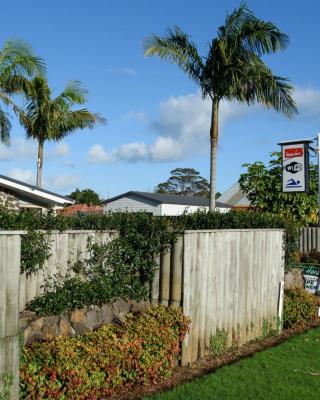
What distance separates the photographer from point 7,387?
15.1 feet

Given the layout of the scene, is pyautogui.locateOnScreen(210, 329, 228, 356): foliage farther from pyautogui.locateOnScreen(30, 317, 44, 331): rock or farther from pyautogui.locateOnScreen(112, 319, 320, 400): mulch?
pyautogui.locateOnScreen(30, 317, 44, 331): rock

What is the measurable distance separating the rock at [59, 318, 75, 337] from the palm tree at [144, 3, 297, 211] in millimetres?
11247

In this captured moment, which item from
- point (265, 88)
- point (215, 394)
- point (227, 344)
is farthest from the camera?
point (265, 88)

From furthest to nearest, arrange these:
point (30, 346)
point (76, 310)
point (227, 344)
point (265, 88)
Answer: point (265, 88) → point (227, 344) → point (76, 310) → point (30, 346)

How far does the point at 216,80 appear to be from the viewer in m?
17.1

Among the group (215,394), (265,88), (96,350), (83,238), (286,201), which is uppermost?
(265,88)

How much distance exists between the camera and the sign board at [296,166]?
14.2 meters

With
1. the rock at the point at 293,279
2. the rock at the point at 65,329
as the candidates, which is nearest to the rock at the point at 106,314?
the rock at the point at 65,329

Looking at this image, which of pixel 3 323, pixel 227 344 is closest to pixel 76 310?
pixel 3 323

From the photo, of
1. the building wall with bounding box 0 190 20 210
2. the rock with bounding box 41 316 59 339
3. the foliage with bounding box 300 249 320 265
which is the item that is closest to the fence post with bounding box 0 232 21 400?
the rock with bounding box 41 316 59 339

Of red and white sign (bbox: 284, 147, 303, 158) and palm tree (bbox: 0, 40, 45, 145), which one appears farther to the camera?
palm tree (bbox: 0, 40, 45, 145)

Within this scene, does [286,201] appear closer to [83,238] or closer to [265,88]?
[265,88]

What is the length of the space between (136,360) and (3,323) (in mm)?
1609

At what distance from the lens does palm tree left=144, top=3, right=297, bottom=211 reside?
16516mm
